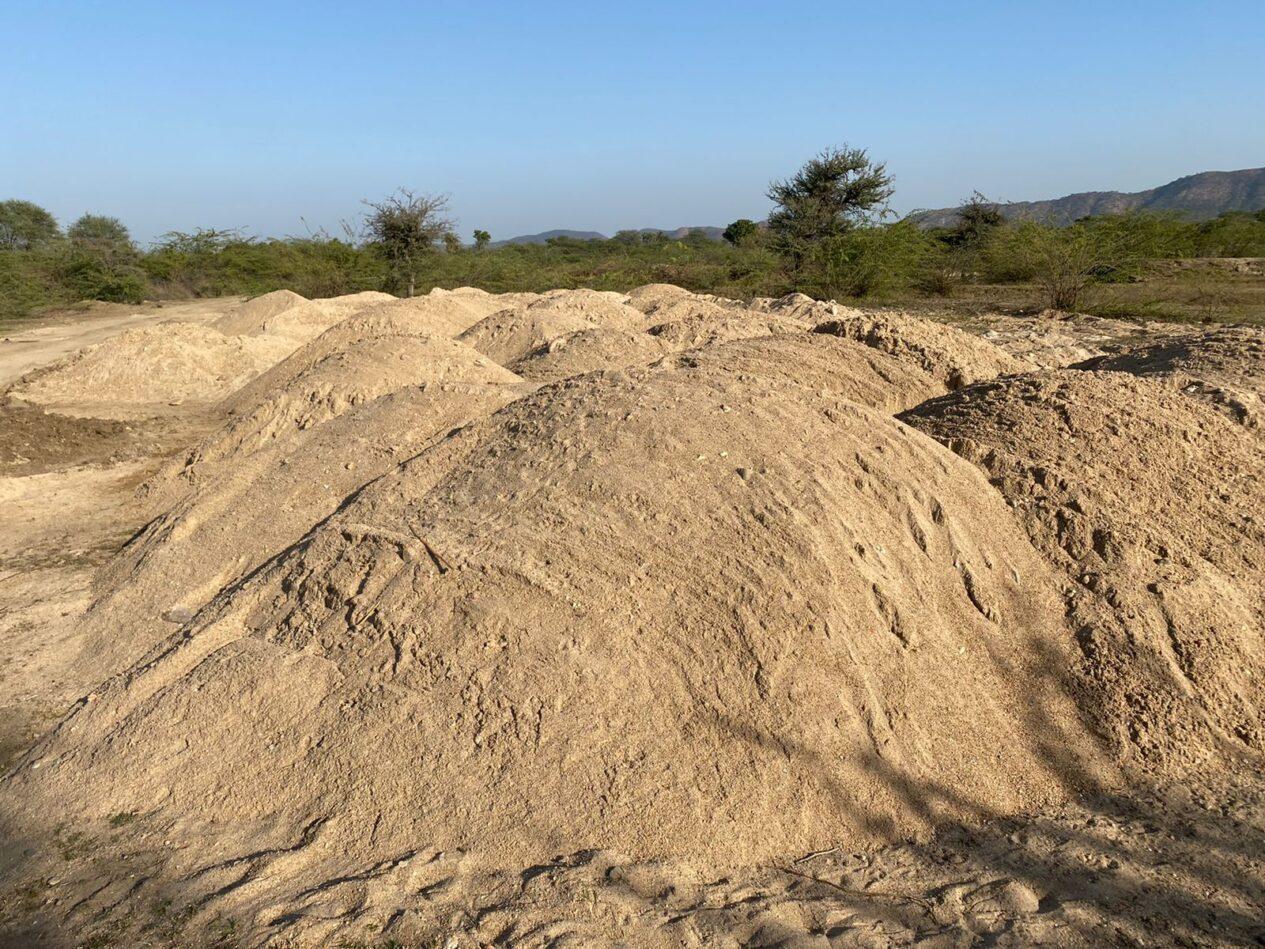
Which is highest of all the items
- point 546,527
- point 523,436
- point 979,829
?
point 523,436

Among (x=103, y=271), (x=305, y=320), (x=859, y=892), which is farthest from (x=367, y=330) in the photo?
(x=103, y=271)

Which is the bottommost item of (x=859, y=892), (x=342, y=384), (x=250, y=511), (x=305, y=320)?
(x=859, y=892)

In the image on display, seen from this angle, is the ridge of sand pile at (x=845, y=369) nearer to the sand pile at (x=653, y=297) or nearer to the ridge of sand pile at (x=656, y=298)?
the ridge of sand pile at (x=656, y=298)

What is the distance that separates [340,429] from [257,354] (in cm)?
868

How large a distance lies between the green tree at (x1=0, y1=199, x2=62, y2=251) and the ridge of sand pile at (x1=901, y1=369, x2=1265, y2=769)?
38.9m

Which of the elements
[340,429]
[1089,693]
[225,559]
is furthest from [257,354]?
[1089,693]

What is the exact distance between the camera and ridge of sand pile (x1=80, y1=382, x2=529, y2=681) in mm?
4746

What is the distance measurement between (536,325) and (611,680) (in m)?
8.26

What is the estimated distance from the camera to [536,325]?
10.8m

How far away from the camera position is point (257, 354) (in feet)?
44.2

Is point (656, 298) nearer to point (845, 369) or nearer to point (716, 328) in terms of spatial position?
point (716, 328)

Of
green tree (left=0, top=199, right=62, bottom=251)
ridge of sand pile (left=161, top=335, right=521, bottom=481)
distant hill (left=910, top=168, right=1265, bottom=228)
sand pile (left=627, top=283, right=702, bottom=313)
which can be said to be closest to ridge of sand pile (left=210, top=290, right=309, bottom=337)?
sand pile (left=627, top=283, right=702, bottom=313)

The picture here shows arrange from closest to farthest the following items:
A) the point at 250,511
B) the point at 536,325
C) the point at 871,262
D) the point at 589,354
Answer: the point at 250,511 → the point at 589,354 → the point at 536,325 → the point at 871,262

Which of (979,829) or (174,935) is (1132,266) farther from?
(174,935)
